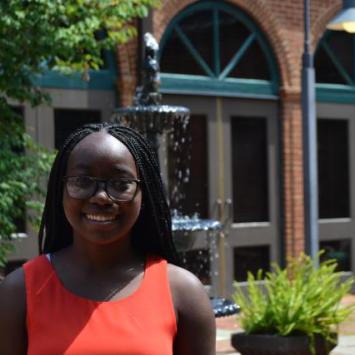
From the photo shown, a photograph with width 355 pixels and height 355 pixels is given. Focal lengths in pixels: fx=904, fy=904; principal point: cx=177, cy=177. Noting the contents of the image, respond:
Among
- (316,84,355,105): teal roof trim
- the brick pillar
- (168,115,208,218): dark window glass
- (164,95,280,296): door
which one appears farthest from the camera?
(316,84,355,105): teal roof trim

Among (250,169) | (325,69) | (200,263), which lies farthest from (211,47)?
(200,263)

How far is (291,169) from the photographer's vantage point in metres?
13.0

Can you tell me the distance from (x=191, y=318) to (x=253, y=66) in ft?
35.7

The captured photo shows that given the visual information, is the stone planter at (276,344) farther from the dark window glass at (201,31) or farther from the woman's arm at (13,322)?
→ the dark window glass at (201,31)

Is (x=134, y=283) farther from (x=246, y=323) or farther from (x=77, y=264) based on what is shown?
(x=246, y=323)

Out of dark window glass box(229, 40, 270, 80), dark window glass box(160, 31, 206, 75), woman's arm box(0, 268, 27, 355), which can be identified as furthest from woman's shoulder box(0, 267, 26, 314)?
dark window glass box(229, 40, 270, 80)

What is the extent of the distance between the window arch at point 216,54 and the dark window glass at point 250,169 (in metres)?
0.49

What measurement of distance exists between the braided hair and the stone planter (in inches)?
165

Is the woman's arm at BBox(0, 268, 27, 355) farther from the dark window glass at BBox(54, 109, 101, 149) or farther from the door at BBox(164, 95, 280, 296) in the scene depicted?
the door at BBox(164, 95, 280, 296)

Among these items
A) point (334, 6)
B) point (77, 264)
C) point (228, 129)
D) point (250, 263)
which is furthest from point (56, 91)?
point (77, 264)

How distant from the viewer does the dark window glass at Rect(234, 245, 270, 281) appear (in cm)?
1274

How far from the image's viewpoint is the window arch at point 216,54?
12.0m

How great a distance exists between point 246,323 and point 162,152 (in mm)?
5183

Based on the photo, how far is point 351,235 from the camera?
14.0 metres
